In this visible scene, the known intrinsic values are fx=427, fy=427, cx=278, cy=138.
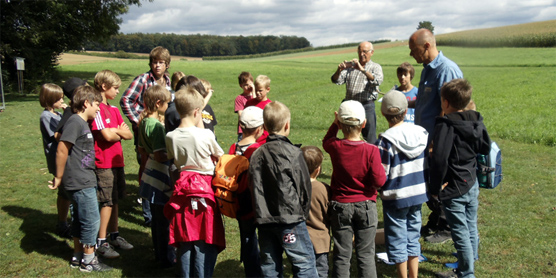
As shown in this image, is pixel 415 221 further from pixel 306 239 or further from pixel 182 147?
pixel 182 147

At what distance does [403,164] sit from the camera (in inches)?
153

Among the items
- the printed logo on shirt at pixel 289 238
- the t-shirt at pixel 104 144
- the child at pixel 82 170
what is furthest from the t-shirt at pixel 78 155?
the printed logo on shirt at pixel 289 238

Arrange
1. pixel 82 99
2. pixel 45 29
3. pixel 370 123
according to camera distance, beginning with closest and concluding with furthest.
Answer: pixel 82 99 < pixel 370 123 < pixel 45 29

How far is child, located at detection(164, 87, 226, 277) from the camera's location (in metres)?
3.73

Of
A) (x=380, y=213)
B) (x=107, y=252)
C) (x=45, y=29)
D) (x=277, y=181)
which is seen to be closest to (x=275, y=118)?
(x=277, y=181)

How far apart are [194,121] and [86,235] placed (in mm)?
1741

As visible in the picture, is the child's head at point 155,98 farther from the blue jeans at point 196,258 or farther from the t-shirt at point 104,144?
the blue jeans at point 196,258

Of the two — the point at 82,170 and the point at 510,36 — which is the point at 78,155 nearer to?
the point at 82,170

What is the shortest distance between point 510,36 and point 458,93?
1.27 metres

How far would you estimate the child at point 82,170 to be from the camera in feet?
14.1

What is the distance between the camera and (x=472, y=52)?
529 centimetres

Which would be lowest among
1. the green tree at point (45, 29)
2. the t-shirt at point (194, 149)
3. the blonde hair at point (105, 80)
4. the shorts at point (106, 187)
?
the shorts at point (106, 187)

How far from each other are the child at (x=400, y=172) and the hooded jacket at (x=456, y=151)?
15cm

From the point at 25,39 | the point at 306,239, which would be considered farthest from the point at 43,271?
the point at 25,39
